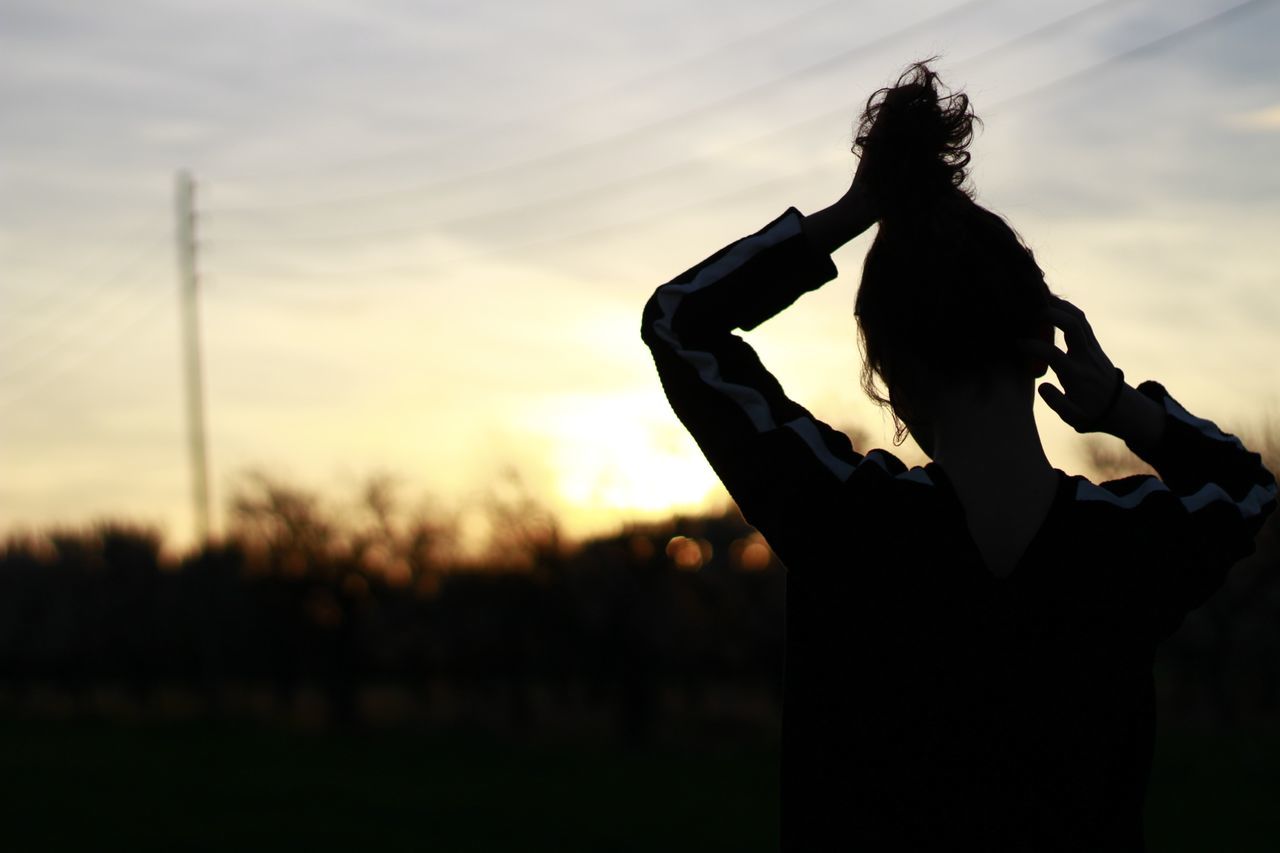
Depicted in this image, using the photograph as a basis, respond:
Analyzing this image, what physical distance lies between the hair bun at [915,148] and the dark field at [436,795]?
60.0ft

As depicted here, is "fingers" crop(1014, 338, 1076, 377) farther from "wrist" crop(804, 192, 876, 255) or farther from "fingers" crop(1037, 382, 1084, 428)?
"wrist" crop(804, 192, 876, 255)

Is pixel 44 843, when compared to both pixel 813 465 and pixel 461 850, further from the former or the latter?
pixel 813 465

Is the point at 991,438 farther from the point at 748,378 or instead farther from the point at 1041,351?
the point at 748,378

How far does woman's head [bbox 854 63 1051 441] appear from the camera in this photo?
73.5 inches

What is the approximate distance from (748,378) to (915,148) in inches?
14.4

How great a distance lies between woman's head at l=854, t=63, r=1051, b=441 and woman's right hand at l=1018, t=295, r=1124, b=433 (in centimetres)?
4

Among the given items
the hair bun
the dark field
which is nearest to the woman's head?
the hair bun

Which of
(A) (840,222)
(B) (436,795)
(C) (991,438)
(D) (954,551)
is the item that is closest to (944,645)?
(D) (954,551)

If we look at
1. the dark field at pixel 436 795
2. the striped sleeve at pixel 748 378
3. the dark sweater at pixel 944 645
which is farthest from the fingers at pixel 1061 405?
the dark field at pixel 436 795

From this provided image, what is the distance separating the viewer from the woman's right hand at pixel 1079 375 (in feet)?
6.37

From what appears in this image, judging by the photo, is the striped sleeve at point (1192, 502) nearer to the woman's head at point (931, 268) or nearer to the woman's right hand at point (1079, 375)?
the woman's right hand at point (1079, 375)

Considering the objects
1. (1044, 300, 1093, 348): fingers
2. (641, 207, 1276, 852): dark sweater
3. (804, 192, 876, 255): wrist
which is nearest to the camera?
(641, 207, 1276, 852): dark sweater

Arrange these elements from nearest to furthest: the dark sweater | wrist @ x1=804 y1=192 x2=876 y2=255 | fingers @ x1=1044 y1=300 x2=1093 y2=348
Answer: the dark sweater < fingers @ x1=1044 y1=300 x2=1093 y2=348 < wrist @ x1=804 y1=192 x2=876 y2=255

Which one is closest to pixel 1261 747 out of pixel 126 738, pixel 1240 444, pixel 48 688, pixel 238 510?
pixel 126 738
